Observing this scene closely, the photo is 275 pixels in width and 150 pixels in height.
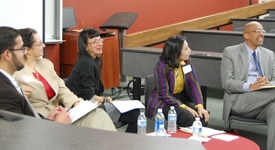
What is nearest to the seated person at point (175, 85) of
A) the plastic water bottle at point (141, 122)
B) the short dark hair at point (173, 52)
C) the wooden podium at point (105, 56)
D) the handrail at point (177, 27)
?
the short dark hair at point (173, 52)

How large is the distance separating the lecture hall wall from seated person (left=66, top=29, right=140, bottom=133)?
1863 mm

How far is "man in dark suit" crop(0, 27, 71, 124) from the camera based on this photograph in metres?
2.06

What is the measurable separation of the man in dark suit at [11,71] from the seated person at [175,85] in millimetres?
1226

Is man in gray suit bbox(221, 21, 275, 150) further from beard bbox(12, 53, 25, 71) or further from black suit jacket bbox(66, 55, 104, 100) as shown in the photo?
beard bbox(12, 53, 25, 71)

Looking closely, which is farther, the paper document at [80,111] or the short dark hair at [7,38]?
the paper document at [80,111]

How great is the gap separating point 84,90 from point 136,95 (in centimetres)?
122

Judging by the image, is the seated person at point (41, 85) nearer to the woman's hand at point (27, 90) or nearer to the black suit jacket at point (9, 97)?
the woman's hand at point (27, 90)

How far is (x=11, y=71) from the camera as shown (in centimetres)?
228

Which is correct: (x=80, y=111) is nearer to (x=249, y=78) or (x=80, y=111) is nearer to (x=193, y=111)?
(x=193, y=111)

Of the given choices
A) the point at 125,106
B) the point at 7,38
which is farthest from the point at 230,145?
the point at 7,38

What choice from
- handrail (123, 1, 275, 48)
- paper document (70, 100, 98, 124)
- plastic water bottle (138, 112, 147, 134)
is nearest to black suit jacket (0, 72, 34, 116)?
paper document (70, 100, 98, 124)

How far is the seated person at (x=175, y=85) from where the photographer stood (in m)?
3.51

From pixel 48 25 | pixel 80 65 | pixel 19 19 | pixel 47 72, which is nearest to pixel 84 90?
pixel 80 65

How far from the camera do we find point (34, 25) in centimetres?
472
